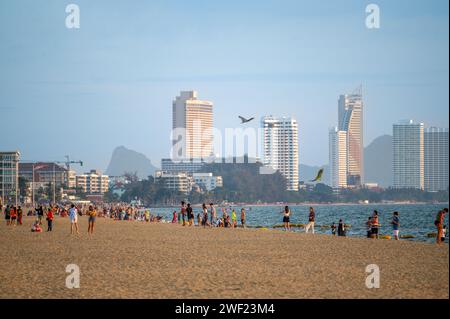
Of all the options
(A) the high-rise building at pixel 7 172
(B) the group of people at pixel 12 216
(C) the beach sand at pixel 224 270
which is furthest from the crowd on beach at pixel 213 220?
(A) the high-rise building at pixel 7 172

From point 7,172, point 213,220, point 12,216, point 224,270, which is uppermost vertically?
point 7,172

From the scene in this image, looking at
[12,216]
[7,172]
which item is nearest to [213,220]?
[12,216]

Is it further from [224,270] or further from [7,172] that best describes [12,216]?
[7,172]

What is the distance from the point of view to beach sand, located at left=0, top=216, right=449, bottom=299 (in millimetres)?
14781

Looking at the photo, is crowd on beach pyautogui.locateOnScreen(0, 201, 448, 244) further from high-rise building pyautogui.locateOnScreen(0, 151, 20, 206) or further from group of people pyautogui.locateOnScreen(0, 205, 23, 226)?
high-rise building pyautogui.locateOnScreen(0, 151, 20, 206)

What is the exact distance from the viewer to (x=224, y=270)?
18672 mm

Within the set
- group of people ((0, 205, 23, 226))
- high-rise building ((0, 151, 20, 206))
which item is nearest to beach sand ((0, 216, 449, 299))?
group of people ((0, 205, 23, 226))

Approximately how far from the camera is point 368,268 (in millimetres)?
18688

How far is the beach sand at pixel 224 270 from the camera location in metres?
14.8

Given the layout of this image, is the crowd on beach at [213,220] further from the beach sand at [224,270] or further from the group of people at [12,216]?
the beach sand at [224,270]

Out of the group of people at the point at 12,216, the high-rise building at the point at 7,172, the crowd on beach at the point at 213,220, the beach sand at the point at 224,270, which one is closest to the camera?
the beach sand at the point at 224,270
